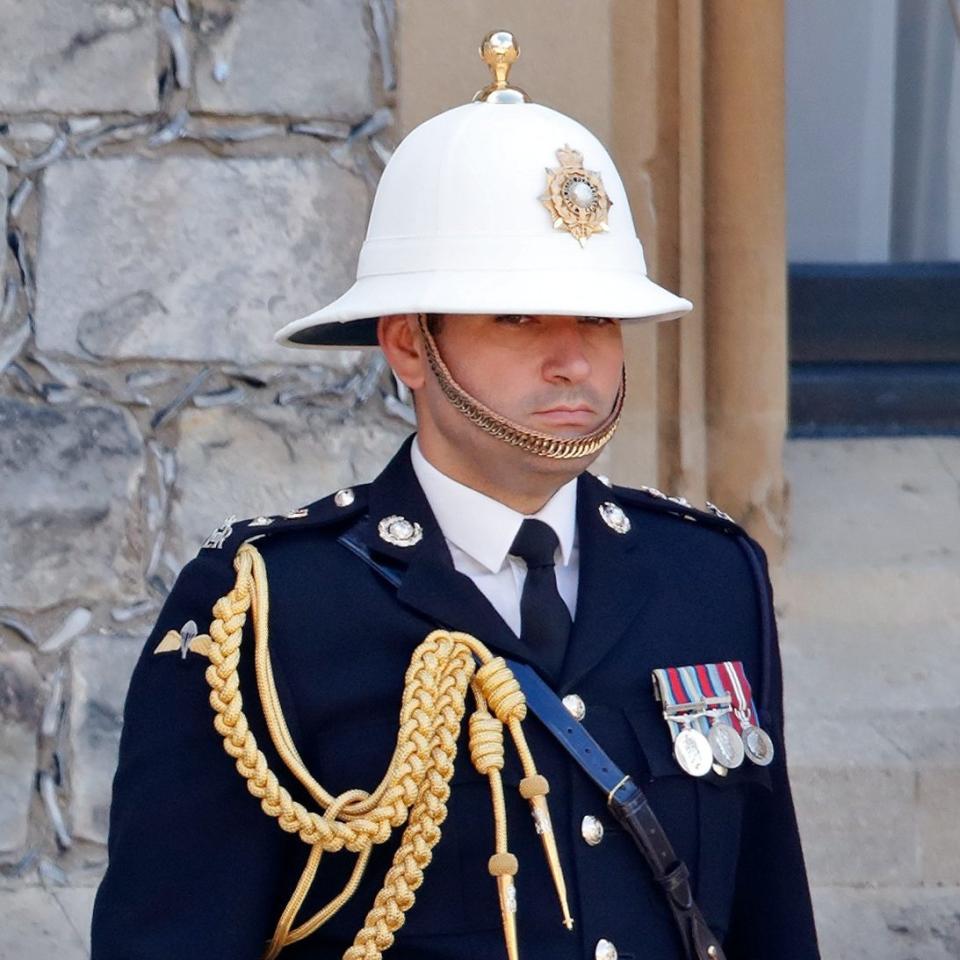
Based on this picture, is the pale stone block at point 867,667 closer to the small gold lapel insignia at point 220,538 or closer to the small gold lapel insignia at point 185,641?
Result: the small gold lapel insignia at point 220,538

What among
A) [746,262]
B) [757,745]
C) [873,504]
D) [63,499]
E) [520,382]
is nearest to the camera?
[520,382]

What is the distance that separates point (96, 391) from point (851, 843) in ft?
4.93

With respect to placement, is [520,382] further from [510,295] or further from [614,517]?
[614,517]

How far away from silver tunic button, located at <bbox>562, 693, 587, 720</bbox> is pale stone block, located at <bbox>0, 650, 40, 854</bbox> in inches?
60.0

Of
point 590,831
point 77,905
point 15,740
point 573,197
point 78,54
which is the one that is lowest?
point 77,905

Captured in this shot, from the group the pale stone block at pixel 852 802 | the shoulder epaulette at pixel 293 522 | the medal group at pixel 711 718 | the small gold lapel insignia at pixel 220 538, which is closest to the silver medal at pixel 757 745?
the medal group at pixel 711 718

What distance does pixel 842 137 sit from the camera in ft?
12.9

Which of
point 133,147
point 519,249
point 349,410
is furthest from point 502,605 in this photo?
point 133,147

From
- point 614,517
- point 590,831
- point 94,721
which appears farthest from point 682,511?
point 94,721

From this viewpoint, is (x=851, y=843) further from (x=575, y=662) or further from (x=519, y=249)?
(x=519, y=249)

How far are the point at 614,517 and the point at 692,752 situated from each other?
305mm

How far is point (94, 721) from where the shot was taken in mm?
3365

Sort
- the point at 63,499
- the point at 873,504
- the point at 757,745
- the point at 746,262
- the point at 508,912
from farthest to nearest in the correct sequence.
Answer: the point at 873,504
the point at 746,262
the point at 63,499
the point at 757,745
the point at 508,912

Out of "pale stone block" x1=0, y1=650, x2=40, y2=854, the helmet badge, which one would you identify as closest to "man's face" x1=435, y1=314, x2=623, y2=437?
the helmet badge
